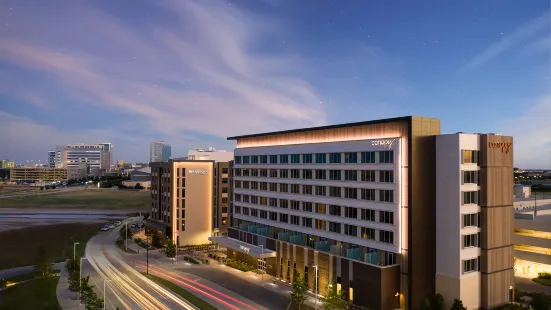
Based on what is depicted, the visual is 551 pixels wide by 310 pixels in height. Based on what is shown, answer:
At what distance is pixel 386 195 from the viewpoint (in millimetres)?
48438

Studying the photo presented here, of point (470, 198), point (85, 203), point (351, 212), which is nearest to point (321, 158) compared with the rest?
point (351, 212)

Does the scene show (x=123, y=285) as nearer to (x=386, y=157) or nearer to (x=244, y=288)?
(x=244, y=288)

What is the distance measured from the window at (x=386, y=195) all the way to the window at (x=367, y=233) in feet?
14.6

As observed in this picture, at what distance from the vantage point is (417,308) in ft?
149

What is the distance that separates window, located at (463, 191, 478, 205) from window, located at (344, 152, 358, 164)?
14009 millimetres

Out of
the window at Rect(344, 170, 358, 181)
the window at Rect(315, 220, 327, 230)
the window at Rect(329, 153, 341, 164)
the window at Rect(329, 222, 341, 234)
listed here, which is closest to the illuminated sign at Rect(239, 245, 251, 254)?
the window at Rect(315, 220, 327, 230)

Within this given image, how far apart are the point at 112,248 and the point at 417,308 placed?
6786cm

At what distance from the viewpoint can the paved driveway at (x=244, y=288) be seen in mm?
51228

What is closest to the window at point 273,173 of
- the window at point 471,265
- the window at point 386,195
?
the window at point 386,195

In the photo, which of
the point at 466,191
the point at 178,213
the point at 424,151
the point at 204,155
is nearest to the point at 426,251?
the point at 466,191

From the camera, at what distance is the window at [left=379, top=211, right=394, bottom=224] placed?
47.6m

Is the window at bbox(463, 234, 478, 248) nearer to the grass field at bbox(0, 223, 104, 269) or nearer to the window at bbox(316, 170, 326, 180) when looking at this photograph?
the window at bbox(316, 170, 326, 180)

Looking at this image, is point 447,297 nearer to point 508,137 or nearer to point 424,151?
point 424,151

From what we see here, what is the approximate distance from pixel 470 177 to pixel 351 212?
608 inches
